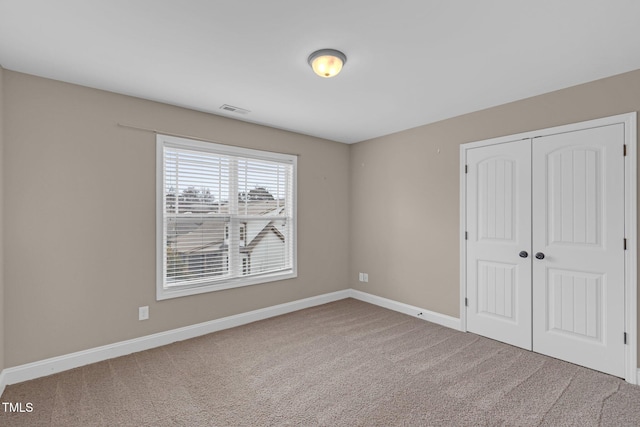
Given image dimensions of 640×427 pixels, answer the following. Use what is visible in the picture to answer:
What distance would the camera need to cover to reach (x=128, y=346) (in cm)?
295

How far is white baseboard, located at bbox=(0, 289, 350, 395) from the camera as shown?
247cm

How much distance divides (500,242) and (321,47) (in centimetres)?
273

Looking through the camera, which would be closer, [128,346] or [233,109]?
[128,346]

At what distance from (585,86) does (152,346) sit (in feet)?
15.9

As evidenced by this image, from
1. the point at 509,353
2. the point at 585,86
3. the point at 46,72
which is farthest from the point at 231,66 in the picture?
the point at 509,353

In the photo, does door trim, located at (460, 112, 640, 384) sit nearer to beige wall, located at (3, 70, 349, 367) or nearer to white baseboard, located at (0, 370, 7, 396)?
beige wall, located at (3, 70, 349, 367)

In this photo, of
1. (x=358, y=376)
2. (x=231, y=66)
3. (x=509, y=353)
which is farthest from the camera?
(x=509, y=353)

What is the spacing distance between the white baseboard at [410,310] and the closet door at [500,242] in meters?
0.22

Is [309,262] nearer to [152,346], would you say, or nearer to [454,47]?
[152,346]

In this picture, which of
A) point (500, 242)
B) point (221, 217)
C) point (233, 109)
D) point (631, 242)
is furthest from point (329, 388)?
point (233, 109)

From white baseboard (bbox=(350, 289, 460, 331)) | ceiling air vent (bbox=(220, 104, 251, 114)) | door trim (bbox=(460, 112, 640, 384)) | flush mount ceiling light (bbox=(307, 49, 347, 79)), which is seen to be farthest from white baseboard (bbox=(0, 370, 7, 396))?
door trim (bbox=(460, 112, 640, 384))

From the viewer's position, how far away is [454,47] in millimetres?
2143

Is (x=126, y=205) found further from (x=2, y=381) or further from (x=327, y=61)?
(x=327, y=61)

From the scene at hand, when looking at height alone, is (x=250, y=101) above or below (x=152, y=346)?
above
